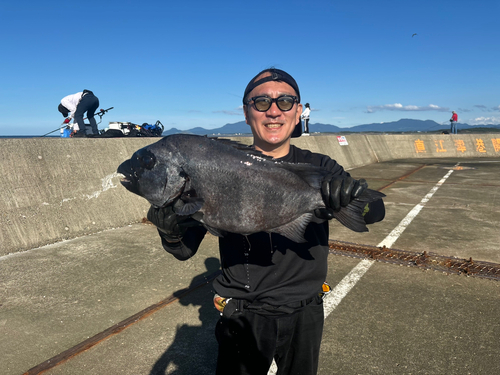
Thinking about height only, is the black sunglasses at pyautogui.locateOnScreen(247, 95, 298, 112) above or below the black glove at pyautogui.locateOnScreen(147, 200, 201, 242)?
above

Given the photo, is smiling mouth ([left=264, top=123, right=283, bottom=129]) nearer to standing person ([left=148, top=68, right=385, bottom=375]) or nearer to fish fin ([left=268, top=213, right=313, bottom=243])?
standing person ([left=148, top=68, right=385, bottom=375])

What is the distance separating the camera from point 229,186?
1.91 metres

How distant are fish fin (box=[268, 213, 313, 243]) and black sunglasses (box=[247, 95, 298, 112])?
2.32ft

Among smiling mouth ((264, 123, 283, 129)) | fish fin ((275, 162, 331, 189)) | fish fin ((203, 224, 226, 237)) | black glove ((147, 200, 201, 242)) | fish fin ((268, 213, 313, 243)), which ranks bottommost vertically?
fish fin ((268, 213, 313, 243))

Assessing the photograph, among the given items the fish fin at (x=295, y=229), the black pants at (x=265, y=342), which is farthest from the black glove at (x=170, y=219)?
the black pants at (x=265, y=342)

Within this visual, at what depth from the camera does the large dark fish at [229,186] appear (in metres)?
1.90

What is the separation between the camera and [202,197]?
1913 millimetres

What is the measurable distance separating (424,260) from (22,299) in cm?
478

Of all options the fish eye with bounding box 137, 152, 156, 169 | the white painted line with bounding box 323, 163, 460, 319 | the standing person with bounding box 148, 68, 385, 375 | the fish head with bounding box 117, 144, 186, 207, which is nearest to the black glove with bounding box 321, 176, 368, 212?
the standing person with bounding box 148, 68, 385, 375

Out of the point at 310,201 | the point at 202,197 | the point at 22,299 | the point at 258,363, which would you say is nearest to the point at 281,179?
the point at 310,201

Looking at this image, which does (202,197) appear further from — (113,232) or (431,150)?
(431,150)

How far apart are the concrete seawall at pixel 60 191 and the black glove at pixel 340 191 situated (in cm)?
486

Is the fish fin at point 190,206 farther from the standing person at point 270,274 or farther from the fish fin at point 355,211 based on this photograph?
the fish fin at point 355,211

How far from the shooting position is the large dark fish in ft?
6.25
